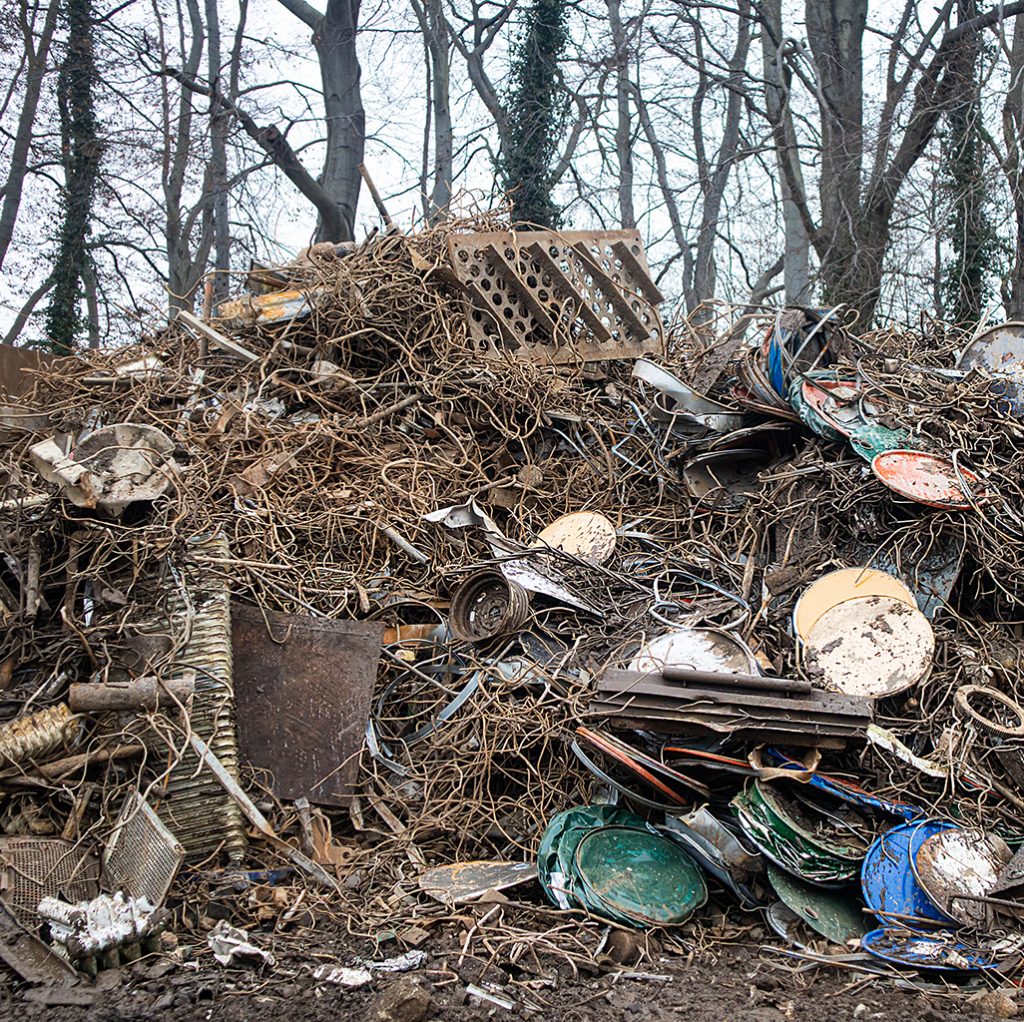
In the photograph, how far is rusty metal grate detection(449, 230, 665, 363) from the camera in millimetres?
7246

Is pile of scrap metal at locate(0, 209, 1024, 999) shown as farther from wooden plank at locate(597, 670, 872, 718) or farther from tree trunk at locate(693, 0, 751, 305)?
tree trunk at locate(693, 0, 751, 305)

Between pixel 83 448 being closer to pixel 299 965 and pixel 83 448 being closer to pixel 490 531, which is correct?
pixel 490 531

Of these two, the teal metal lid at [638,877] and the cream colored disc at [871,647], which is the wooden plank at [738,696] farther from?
the teal metal lid at [638,877]

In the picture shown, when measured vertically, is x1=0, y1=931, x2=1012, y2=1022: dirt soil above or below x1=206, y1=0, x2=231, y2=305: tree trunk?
below

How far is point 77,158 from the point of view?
16.5 meters

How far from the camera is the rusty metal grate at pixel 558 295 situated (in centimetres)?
725

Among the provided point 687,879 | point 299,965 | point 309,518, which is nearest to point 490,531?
point 309,518

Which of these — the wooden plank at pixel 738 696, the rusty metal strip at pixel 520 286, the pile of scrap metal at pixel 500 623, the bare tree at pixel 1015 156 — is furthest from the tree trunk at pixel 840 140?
the wooden plank at pixel 738 696

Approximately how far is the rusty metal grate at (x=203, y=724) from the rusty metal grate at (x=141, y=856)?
23 centimetres

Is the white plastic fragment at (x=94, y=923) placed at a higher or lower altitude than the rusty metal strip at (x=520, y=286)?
lower

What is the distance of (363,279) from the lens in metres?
7.21

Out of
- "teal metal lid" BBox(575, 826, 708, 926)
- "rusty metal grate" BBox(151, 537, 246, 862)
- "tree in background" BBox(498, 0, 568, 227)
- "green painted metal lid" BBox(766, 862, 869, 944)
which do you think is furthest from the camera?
"tree in background" BBox(498, 0, 568, 227)

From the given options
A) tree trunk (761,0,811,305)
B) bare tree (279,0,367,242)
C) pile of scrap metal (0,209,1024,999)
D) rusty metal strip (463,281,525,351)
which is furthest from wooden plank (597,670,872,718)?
bare tree (279,0,367,242)

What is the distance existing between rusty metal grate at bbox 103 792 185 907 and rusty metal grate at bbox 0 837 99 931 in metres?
0.07
